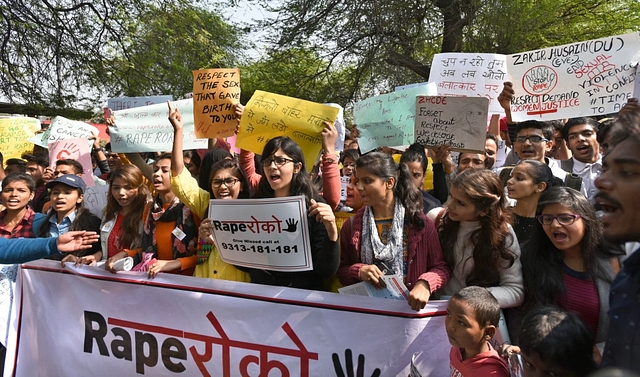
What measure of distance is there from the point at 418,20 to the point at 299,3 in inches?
116

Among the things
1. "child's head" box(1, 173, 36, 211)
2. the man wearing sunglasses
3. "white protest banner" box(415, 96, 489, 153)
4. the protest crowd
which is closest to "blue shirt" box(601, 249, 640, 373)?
the protest crowd

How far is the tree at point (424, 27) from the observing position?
11836mm

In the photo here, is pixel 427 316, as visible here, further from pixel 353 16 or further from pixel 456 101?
pixel 353 16

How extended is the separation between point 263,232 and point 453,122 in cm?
193

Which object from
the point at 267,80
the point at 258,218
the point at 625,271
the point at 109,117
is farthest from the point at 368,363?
the point at 267,80

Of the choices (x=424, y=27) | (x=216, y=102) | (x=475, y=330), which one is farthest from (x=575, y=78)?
(x=424, y=27)

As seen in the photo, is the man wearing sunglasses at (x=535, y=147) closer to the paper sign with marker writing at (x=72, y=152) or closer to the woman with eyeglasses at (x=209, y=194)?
the woman with eyeglasses at (x=209, y=194)

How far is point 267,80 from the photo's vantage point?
15125 millimetres

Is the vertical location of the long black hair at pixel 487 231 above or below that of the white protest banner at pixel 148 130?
below

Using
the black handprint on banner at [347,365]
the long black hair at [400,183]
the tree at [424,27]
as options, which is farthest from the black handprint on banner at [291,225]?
the tree at [424,27]

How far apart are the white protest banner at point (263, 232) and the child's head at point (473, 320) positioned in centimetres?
85

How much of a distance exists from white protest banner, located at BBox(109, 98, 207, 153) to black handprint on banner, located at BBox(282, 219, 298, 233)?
7.02 ft

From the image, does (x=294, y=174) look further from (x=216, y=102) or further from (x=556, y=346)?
(x=556, y=346)

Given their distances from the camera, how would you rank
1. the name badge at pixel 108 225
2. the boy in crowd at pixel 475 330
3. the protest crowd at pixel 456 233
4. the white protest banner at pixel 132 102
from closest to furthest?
1. the protest crowd at pixel 456 233
2. the boy in crowd at pixel 475 330
3. the name badge at pixel 108 225
4. the white protest banner at pixel 132 102
